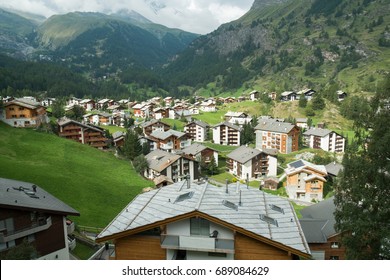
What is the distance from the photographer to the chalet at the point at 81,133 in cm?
6341

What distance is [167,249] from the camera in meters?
10.6

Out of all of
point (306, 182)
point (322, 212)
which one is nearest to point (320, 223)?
point (322, 212)

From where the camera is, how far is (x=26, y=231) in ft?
54.6

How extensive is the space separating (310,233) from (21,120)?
52.0 meters

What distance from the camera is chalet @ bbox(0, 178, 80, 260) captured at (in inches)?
632

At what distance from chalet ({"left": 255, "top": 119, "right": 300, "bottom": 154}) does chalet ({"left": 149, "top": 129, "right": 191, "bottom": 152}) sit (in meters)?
19.5

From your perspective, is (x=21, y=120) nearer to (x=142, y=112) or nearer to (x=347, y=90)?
(x=142, y=112)

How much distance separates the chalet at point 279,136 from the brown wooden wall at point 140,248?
70.6 meters

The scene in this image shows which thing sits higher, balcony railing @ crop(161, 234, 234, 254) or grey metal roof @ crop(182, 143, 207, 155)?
balcony railing @ crop(161, 234, 234, 254)

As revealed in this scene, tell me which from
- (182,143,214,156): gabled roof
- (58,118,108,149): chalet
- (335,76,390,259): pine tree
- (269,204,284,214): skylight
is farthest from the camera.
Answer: (182,143,214,156): gabled roof

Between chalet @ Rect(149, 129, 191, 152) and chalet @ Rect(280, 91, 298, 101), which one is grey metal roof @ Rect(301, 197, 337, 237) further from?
chalet @ Rect(280, 91, 298, 101)

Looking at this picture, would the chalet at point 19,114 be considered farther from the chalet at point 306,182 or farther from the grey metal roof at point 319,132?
the grey metal roof at point 319,132

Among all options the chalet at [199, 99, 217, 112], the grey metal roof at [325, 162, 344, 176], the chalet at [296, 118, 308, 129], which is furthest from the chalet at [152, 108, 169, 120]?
the grey metal roof at [325, 162, 344, 176]

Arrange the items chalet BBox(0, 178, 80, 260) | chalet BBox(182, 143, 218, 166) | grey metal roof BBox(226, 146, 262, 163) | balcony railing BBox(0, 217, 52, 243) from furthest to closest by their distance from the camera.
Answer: chalet BBox(182, 143, 218, 166)
grey metal roof BBox(226, 146, 262, 163)
chalet BBox(0, 178, 80, 260)
balcony railing BBox(0, 217, 52, 243)
